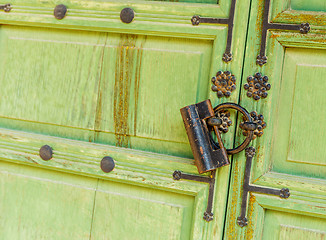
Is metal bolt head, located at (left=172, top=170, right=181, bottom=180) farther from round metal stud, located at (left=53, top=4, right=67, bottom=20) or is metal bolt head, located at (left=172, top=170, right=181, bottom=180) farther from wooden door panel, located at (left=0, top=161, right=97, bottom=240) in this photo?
round metal stud, located at (left=53, top=4, right=67, bottom=20)

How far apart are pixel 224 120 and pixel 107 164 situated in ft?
0.86

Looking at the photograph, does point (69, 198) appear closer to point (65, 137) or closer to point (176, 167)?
point (65, 137)

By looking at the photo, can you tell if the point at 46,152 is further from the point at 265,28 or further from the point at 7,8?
the point at 265,28

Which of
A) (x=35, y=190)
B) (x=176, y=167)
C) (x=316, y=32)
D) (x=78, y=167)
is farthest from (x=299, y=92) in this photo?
(x=35, y=190)

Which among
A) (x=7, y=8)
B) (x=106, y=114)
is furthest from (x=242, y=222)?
(x=7, y=8)

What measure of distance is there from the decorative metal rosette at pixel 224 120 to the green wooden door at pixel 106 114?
30mm

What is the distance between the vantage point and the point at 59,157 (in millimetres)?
803

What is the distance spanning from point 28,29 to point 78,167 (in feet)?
1.15

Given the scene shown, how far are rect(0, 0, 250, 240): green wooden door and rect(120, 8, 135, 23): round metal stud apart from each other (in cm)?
1

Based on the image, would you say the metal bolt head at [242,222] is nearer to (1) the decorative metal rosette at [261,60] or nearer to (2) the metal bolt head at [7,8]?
(1) the decorative metal rosette at [261,60]

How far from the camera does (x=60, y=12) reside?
797 mm

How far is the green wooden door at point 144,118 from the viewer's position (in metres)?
0.66

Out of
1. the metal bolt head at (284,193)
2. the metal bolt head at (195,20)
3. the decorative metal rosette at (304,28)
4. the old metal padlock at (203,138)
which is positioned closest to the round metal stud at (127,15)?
the metal bolt head at (195,20)

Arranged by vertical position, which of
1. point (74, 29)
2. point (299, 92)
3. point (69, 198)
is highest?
point (74, 29)
